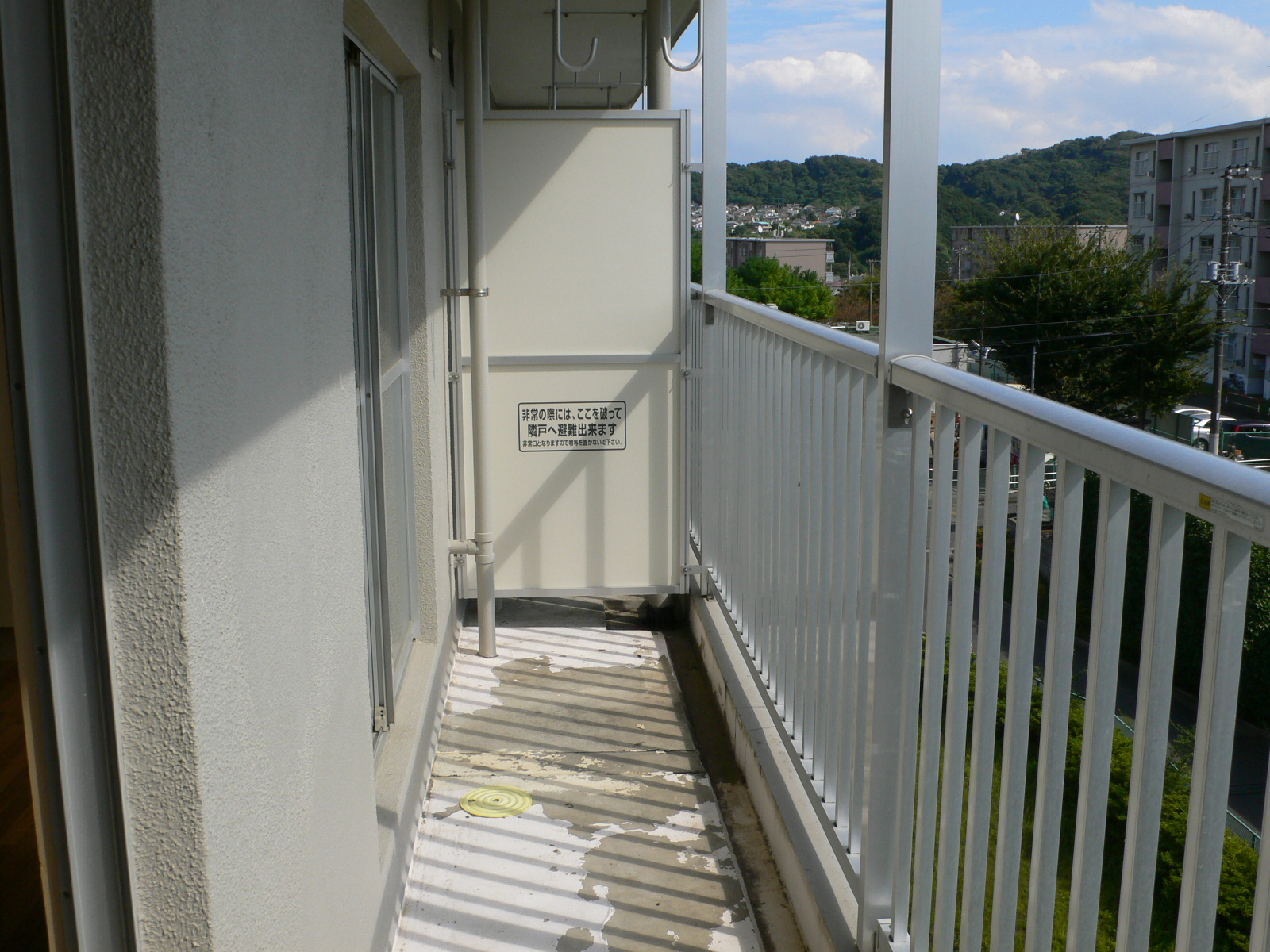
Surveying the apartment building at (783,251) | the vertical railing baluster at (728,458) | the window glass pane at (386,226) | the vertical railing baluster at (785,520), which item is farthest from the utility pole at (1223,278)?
the apartment building at (783,251)

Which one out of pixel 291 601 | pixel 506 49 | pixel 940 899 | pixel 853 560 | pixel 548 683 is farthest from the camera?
pixel 506 49

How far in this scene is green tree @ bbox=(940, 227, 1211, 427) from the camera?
1713mm

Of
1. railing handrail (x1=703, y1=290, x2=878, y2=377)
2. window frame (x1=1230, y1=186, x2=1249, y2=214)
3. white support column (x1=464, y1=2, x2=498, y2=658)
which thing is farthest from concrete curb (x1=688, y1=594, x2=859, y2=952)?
window frame (x1=1230, y1=186, x2=1249, y2=214)

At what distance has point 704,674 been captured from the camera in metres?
3.62

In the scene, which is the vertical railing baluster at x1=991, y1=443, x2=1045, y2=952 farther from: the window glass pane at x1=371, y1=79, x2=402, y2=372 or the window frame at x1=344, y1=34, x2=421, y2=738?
the window glass pane at x1=371, y1=79, x2=402, y2=372

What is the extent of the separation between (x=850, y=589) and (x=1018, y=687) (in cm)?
76

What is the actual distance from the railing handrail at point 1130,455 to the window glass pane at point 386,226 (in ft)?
5.33

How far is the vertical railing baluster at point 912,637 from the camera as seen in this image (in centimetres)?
165

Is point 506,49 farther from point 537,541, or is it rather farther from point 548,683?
point 548,683

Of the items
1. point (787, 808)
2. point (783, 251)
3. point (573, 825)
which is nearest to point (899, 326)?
point (787, 808)

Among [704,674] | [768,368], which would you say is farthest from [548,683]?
[768,368]

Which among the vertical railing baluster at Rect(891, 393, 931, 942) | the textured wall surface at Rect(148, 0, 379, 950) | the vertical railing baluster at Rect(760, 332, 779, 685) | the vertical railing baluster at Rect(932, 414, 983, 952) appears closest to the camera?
the textured wall surface at Rect(148, 0, 379, 950)

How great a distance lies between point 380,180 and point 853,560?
155 centimetres

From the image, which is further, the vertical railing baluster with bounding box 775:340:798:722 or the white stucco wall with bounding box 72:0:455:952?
the vertical railing baluster with bounding box 775:340:798:722
